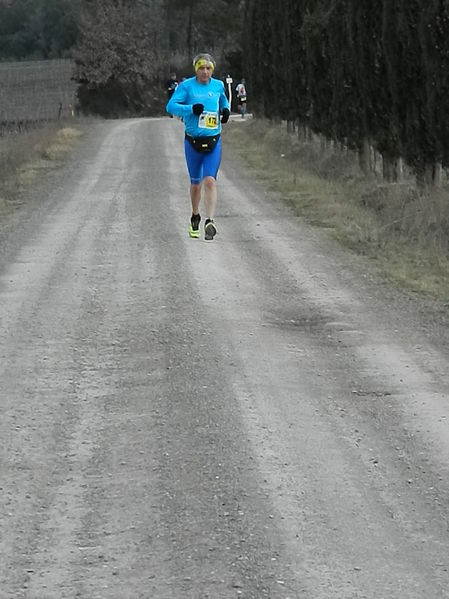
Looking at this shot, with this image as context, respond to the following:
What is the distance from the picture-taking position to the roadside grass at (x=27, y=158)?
21016 millimetres

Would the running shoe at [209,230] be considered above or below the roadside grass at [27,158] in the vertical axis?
above

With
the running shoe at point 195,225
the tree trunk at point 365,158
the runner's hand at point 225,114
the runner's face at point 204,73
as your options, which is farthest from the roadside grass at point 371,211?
the runner's face at point 204,73

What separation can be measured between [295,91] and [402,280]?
2056 centimetres

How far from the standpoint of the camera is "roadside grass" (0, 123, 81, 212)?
21.0 metres

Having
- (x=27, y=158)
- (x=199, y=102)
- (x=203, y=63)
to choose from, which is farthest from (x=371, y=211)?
(x=27, y=158)

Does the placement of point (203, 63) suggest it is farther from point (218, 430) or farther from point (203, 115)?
point (218, 430)

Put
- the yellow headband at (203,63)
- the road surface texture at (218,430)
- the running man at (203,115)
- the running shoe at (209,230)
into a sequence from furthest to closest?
the running shoe at (209,230), the running man at (203,115), the yellow headband at (203,63), the road surface texture at (218,430)

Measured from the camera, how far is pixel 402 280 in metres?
11.2

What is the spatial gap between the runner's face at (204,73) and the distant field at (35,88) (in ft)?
181

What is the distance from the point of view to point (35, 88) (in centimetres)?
7906

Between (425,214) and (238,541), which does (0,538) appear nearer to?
(238,541)

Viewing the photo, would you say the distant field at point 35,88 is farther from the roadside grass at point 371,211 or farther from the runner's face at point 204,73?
the runner's face at point 204,73

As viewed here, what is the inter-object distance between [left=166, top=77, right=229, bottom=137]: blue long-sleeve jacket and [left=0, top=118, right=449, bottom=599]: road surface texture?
133 cm

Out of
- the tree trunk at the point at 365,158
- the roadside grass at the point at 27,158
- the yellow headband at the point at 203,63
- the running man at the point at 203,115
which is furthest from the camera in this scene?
the tree trunk at the point at 365,158
